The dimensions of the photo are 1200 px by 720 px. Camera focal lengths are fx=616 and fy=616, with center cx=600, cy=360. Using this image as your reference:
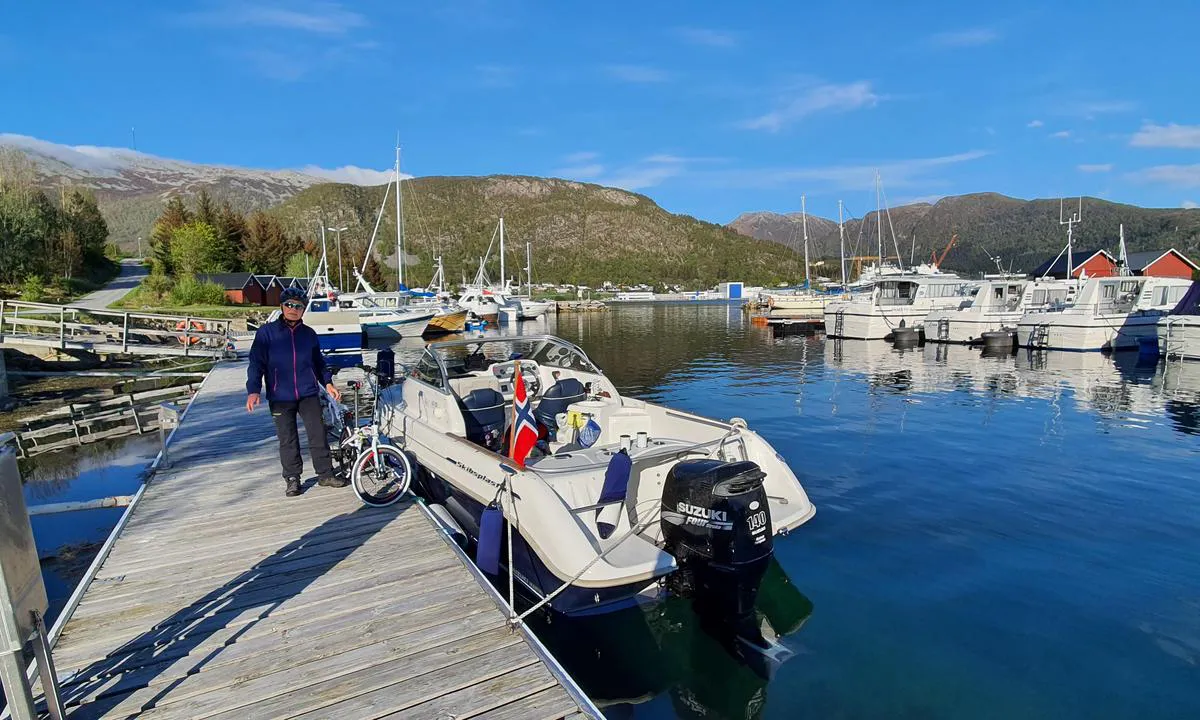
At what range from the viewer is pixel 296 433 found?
6645mm

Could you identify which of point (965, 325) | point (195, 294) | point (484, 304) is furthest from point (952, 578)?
point (484, 304)

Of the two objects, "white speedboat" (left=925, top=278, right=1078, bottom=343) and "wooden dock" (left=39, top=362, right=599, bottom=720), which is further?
"white speedboat" (left=925, top=278, right=1078, bottom=343)

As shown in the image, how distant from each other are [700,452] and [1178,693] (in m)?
4.10

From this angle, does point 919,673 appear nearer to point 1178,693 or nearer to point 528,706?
point 1178,693

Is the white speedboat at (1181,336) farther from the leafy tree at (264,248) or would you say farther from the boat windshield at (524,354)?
the leafy tree at (264,248)

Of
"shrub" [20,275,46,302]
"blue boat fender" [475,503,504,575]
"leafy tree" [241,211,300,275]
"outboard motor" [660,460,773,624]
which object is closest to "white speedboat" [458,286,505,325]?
"leafy tree" [241,211,300,275]

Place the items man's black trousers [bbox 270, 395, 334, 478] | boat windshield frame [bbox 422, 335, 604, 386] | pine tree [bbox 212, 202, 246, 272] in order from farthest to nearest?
pine tree [bbox 212, 202, 246, 272] → boat windshield frame [bbox 422, 335, 604, 386] → man's black trousers [bbox 270, 395, 334, 478]

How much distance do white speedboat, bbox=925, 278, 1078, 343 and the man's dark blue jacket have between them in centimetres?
3424

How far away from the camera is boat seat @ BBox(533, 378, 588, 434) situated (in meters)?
8.41

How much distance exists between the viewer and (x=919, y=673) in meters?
5.08

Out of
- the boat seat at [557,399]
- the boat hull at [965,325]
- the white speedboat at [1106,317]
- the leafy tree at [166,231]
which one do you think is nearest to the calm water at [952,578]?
the boat seat at [557,399]

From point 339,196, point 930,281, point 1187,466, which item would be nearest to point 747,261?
point 339,196

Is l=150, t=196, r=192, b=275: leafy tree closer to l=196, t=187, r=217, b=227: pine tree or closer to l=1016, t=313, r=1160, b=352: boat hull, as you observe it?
l=196, t=187, r=217, b=227: pine tree

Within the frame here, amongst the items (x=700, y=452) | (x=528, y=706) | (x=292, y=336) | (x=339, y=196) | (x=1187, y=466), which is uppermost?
(x=339, y=196)
